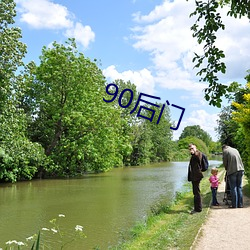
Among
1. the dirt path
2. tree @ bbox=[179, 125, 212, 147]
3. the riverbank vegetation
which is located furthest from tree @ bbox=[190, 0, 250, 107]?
tree @ bbox=[179, 125, 212, 147]

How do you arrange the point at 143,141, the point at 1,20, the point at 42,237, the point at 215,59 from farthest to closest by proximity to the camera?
the point at 143,141, the point at 1,20, the point at 42,237, the point at 215,59

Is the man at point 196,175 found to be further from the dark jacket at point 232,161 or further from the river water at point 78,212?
the river water at point 78,212

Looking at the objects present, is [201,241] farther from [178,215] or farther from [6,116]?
[6,116]

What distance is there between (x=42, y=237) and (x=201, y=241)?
4150 millimetres

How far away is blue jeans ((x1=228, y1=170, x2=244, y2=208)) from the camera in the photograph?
9.99 metres

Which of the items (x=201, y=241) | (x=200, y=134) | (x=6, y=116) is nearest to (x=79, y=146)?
(x=6, y=116)

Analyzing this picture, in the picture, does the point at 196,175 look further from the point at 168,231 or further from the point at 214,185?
the point at 168,231

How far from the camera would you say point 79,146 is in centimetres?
2716

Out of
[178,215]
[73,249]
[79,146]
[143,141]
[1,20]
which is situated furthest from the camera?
[143,141]

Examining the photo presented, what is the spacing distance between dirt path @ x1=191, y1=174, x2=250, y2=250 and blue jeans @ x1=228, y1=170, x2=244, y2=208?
216mm

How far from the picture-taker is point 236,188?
10.0m

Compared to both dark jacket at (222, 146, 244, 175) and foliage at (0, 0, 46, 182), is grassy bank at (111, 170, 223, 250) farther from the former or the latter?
foliage at (0, 0, 46, 182)

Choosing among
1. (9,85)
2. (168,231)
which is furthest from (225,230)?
(9,85)

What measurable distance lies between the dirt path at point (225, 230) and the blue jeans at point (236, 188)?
0.71ft
